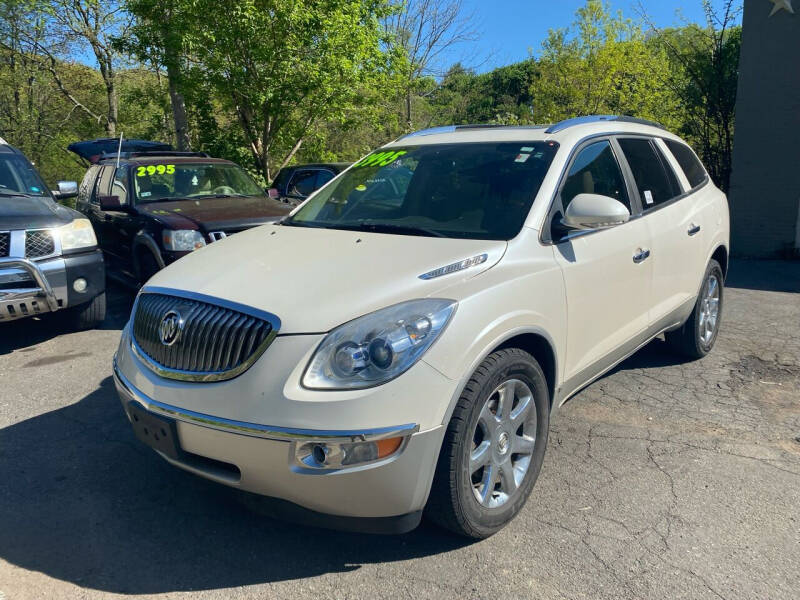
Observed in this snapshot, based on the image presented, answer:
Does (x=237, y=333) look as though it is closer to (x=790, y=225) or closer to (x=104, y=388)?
(x=104, y=388)

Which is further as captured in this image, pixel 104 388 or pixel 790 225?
pixel 790 225

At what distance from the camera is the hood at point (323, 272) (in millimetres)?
2580

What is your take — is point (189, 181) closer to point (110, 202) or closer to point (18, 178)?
point (110, 202)

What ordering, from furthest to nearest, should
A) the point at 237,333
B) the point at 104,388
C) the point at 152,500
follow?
the point at 104,388 → the point at 152,500 → the point at 237,333

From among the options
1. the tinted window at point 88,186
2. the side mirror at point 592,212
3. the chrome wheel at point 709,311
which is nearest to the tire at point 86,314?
the tinted window at point 88,186

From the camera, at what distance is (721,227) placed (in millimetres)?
5289

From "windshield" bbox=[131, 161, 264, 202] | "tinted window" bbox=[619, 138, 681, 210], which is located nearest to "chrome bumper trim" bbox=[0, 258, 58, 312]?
"windshield" bbox=[131, 161, 264, 202]

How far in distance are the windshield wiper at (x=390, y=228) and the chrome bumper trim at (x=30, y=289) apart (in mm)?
3227

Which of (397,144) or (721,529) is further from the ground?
(397,144)

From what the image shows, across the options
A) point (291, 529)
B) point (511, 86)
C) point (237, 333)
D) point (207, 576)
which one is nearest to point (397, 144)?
point (237, 333)

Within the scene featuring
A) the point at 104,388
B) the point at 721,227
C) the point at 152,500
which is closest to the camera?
the point at 152,500

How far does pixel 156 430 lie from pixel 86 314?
4.11m

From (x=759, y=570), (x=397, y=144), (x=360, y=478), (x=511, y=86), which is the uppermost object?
(x=511, y=86)

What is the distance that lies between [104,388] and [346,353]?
3071 mm
